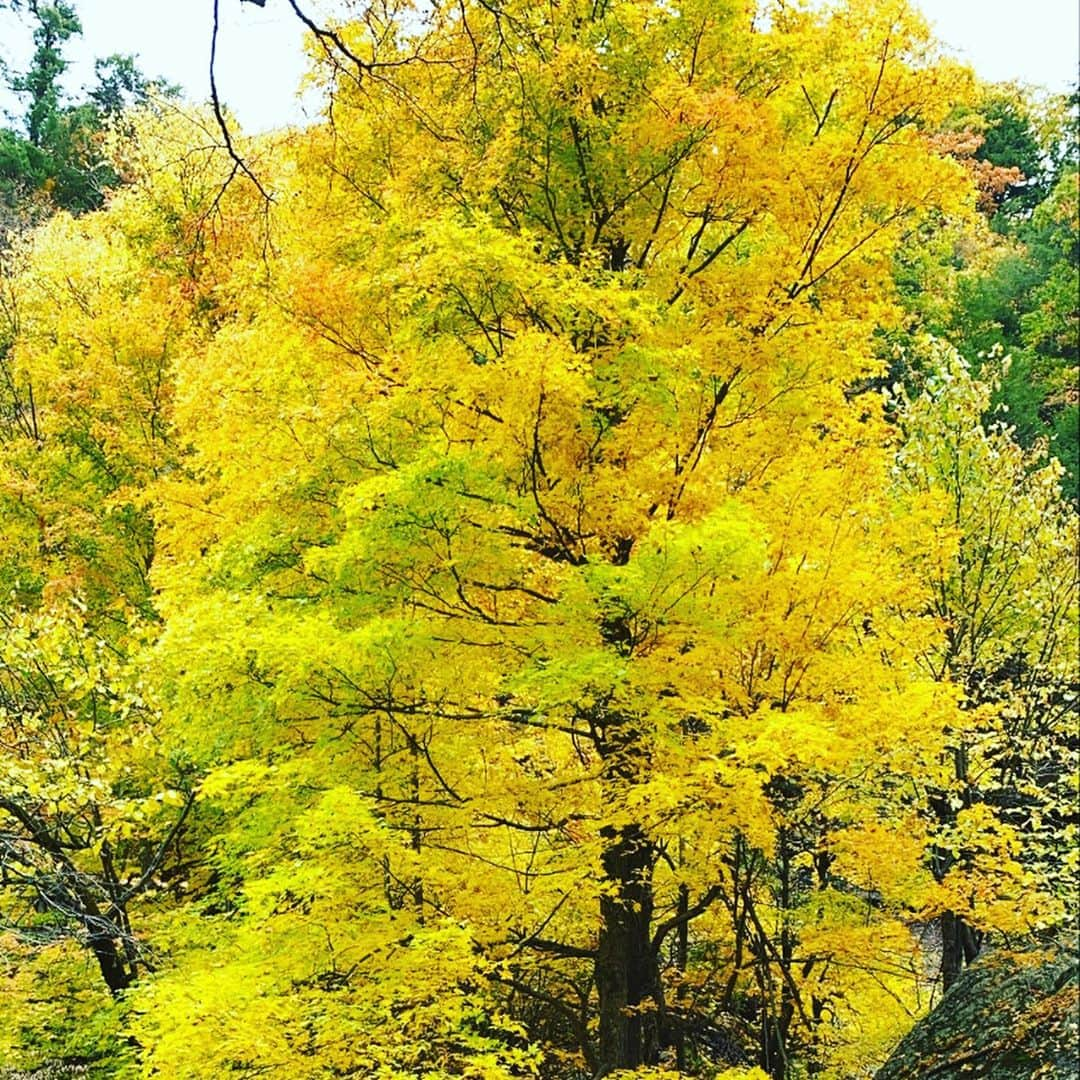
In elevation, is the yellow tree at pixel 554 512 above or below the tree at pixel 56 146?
below

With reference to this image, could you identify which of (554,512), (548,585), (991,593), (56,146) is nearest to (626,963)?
(548,585)

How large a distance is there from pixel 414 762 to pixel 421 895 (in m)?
0.77

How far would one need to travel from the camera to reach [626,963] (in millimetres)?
6305

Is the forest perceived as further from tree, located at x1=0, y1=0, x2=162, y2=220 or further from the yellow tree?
tree, located at x1=0, y1=0, x2=162, y2=220

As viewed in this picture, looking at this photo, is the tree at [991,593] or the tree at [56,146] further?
the tree at [56,146]

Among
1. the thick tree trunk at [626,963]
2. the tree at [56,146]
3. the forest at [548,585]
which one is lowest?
the thick tree trunk at [626,963]

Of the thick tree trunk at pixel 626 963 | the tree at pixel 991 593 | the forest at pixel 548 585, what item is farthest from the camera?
the tree at pixel 991 593

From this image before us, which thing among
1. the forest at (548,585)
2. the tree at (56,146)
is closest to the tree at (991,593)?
the forest at (548,585)

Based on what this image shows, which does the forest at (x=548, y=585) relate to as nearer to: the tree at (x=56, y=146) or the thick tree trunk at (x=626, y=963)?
the thick tree trunk at (x=626, y=963)

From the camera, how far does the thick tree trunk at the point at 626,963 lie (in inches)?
237

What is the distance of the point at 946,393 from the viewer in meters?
9.64

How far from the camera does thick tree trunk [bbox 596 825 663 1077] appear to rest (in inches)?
237

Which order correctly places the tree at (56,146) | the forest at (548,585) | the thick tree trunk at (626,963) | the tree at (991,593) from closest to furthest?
the forest at (548,585) → the thick tree trunk at (626,963) → the tree at (991,593) → the tree at (56,146)

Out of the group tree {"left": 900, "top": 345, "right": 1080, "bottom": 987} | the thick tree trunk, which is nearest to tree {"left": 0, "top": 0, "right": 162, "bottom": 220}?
tree {"left": 900, "top": 345, "right": 1080, "bottom": 987}
